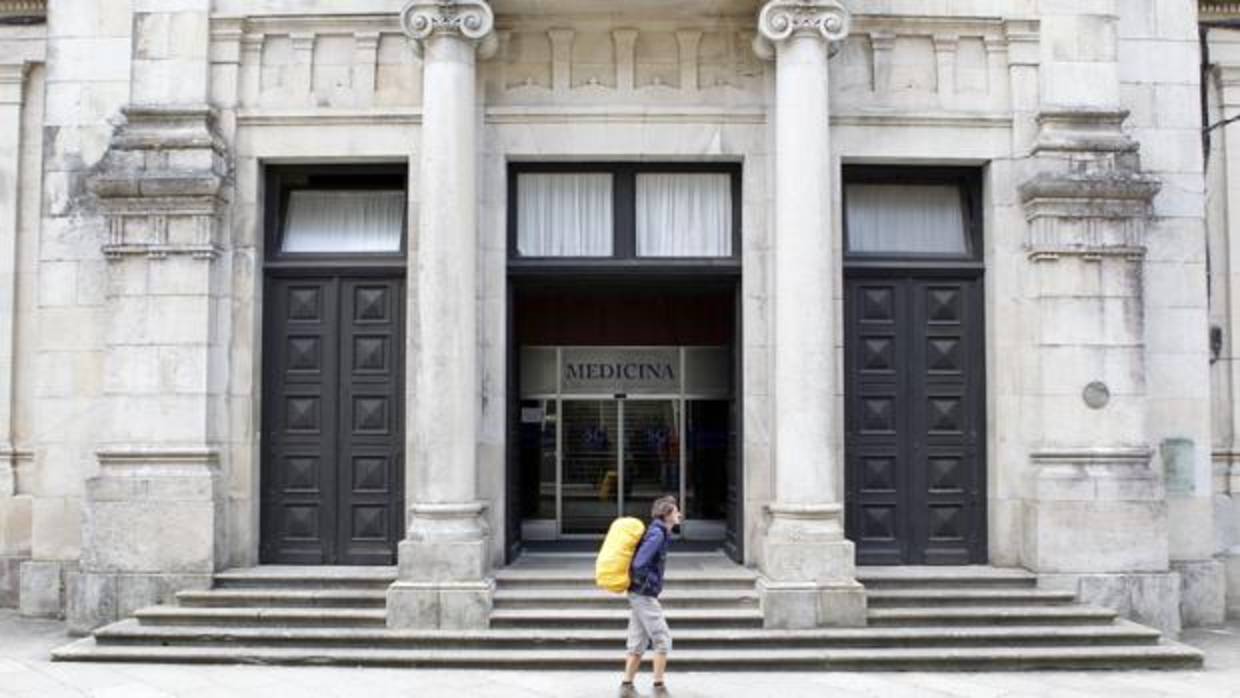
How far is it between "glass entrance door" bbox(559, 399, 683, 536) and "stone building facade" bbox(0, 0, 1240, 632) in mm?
3127

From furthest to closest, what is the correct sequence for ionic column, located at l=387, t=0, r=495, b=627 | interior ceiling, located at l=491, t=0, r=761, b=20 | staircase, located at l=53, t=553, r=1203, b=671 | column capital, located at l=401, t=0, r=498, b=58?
1. interior ceiling, located at l=491, t=0, r=761, b=20
2. column capital, located at l=401, t=0, r=498, b=58
3. ionic column, located at l=387, t=0, r=495, b=627
4. staircase, located at l=53, t=553, r=1203, b=671

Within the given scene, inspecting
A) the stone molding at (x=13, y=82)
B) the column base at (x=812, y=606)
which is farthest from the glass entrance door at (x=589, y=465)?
the stone molding at (x=13, y=82)

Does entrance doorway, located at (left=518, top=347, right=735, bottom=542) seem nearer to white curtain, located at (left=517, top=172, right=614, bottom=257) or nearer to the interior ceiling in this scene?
white curtain, located at (left=517, top=172, right=614, bottom=257)

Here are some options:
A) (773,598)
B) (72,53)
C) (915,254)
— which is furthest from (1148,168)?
(72,53)

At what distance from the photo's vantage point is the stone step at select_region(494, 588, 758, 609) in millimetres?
12516

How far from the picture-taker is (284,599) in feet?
41.6

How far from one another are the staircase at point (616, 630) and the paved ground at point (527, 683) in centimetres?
19

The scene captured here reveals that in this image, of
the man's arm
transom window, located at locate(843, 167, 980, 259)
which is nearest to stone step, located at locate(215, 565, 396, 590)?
the man's arm

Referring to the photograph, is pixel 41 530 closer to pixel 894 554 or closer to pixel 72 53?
pixel 72 53

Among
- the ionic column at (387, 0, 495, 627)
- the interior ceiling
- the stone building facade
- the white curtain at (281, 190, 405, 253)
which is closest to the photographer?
the ionic column at (387, 0, 495, 627)

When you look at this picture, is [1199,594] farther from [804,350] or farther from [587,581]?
[587,581]

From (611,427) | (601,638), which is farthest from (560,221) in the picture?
(601,638)

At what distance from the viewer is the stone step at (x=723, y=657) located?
11.4 m

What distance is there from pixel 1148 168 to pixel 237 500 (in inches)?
468
